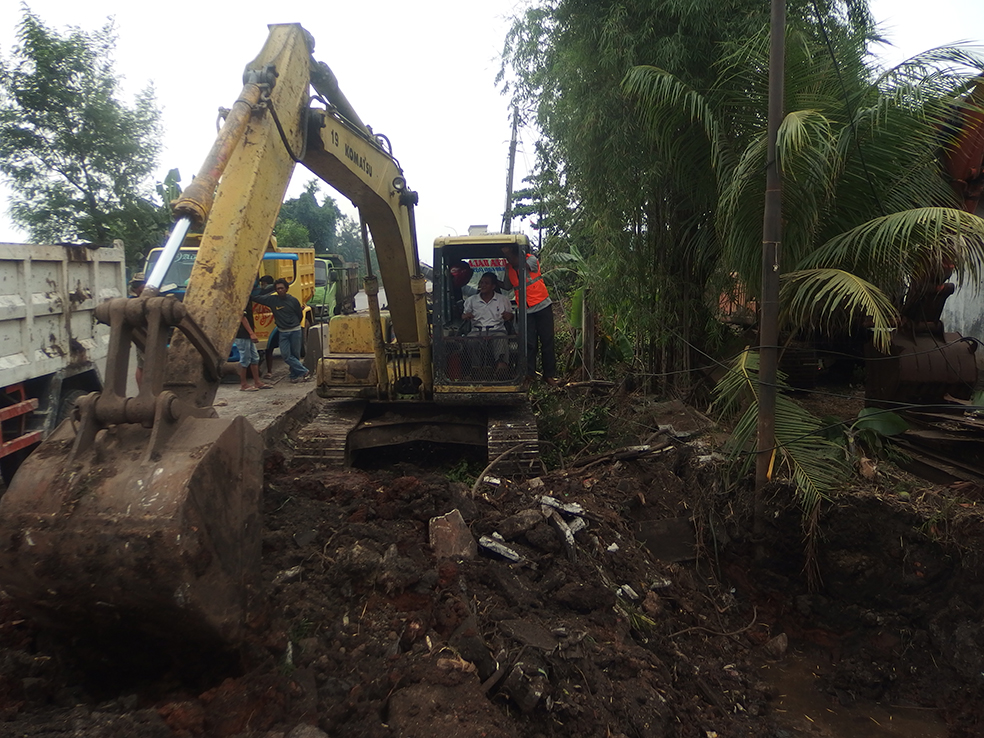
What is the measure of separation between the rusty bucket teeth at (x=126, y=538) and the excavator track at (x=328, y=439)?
3.52m

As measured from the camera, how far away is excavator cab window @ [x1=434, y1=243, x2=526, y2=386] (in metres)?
6.69

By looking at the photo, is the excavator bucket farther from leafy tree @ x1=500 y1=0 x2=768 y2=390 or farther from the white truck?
leafy tree @ x1=500 y1=0 x2=768 y2=390

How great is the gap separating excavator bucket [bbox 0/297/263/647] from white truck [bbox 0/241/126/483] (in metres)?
3.45

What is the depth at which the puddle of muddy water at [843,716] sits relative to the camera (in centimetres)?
416

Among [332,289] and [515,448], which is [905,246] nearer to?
[515,448]

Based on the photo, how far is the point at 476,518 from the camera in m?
4.86

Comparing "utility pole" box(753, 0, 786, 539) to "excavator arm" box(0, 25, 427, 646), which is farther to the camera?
"utility pole" box(753, 0, 786, 539)

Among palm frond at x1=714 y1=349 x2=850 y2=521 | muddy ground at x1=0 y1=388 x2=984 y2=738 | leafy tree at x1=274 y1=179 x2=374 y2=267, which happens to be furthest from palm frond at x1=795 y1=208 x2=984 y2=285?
leafy tree at x1=274 y1=179 x2=374 y2=267

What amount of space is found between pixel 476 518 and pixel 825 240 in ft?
A: 10.6

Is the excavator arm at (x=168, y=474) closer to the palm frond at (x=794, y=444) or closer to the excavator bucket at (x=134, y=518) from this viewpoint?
the excavator bucket at (x=134, y=518)

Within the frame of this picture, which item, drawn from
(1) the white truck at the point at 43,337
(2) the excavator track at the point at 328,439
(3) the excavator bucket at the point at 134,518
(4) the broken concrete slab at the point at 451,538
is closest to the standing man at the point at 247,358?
(1) the white truck at the point at 43,337

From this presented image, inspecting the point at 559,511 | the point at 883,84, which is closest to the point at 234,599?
the point at 559,511

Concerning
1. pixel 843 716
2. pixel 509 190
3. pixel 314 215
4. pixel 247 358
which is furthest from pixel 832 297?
pixel 314 215

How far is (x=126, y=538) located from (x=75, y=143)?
18698mm
